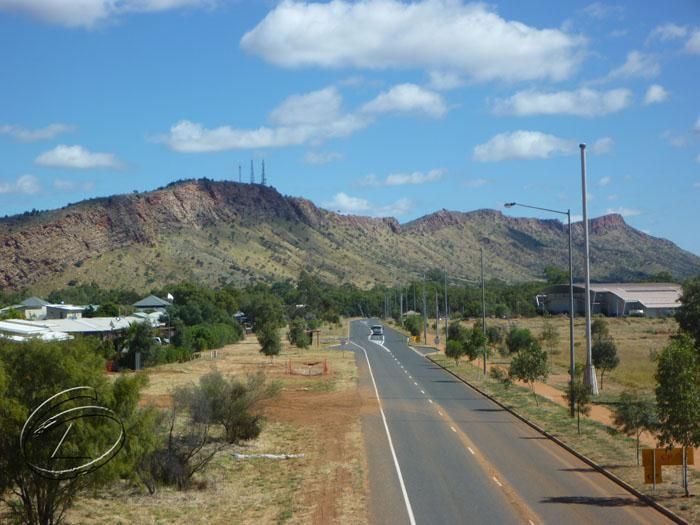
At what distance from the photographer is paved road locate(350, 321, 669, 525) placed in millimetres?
18344

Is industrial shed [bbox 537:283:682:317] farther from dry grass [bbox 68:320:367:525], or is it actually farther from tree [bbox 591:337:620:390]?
dry grass [bbox 68:320:367:525]

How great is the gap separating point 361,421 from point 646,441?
33.6 feet

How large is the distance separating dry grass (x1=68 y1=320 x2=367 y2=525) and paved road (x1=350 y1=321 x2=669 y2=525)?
0.73 metres

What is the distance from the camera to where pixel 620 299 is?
5157 inches

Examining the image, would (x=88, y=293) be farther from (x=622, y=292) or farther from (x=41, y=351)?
(x=41, y=351)

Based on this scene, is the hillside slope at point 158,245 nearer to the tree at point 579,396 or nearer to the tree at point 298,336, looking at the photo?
the tree at point 298,336

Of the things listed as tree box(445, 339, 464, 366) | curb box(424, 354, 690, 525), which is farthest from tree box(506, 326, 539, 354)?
curb box(424, 354, 690, 525)

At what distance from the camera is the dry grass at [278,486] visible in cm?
1925

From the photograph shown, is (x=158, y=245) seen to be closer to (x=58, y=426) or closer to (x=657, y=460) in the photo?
(x=657, y=460)

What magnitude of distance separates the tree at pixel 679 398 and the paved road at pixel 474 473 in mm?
1684

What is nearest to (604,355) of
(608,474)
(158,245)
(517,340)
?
(517,340)

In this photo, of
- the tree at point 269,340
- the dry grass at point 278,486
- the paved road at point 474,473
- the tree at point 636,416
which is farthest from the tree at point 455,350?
the tree at point 636,416

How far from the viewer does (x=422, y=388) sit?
1801 inches

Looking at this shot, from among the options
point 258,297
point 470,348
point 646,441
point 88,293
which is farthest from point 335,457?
point 88,293
